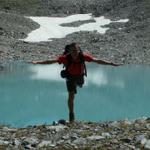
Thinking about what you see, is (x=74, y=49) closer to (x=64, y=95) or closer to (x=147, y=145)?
(x=147, y=145)

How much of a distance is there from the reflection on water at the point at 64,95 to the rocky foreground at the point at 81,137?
1230 cm

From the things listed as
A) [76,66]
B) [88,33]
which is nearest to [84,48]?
[88,33]

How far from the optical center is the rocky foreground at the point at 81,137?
30.1ft

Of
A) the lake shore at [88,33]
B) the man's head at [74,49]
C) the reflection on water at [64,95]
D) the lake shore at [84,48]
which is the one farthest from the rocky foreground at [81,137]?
the lake shore at [88,33]

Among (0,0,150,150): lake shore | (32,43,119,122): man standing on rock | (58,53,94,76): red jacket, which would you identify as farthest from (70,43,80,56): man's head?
(0,0,150,150): lake shore

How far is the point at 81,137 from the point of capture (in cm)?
989

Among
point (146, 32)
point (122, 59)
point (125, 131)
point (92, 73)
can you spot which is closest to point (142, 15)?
point (146, 32)

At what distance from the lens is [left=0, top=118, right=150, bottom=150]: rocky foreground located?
30.1 feet

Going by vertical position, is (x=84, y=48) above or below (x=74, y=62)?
below

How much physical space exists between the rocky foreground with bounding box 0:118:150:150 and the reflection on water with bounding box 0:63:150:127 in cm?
1230

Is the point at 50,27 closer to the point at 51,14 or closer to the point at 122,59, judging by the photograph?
the point at 51,14

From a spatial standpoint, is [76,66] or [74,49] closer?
[74,49]

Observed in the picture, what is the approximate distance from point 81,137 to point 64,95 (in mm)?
31034

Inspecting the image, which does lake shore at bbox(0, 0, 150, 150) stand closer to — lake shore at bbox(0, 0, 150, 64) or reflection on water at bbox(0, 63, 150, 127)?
lake shore at bbox(0, 0, 150, 64)
